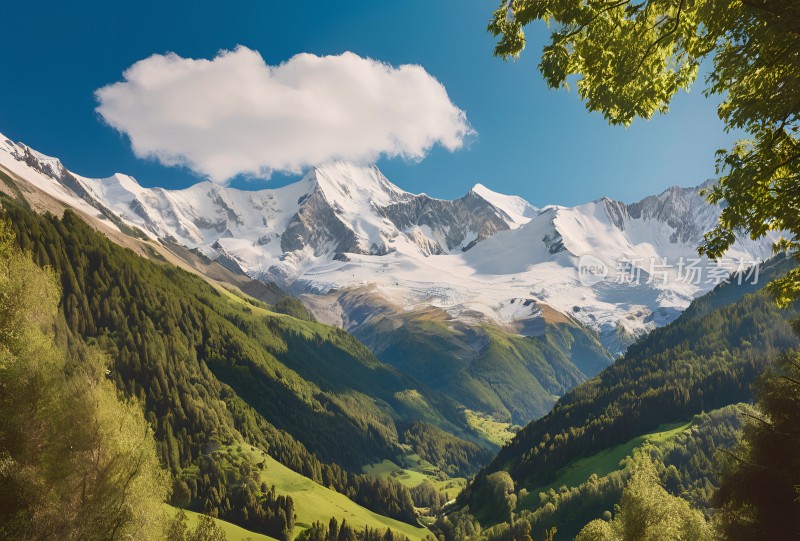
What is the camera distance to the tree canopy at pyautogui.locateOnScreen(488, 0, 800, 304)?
1193 cm

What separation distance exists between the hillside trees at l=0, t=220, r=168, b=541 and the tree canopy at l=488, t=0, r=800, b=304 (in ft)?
103

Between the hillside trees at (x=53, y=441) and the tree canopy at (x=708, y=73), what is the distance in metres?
31.5

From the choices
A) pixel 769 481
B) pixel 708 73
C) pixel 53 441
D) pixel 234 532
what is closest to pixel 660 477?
pixel 234 532

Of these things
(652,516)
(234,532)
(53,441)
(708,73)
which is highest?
(708,73)

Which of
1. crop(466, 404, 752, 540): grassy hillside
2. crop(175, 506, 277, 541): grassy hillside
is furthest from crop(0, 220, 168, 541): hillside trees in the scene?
crop(466, 404, 752, 540): grassy hillside

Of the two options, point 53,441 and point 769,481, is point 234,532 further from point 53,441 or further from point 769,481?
point 769,481

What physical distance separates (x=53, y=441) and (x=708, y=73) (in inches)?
1516

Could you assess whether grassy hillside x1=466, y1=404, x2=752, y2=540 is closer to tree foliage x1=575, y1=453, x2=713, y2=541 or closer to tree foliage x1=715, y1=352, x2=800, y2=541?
tree foliage x1=575, y1=453, x2=713, y2=541

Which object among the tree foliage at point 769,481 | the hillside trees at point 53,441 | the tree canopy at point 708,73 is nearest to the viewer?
the tree canopy at point 708,73

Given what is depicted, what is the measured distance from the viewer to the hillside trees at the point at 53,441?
93.8ft

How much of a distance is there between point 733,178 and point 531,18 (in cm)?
690

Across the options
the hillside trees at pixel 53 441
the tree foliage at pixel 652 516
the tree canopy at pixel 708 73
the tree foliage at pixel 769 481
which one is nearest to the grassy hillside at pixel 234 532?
the hillside trees at pixel 53 441

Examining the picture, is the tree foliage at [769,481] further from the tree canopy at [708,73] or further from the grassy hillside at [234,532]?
the grassy hillside at [234,532]

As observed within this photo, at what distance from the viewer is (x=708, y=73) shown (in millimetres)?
13203
